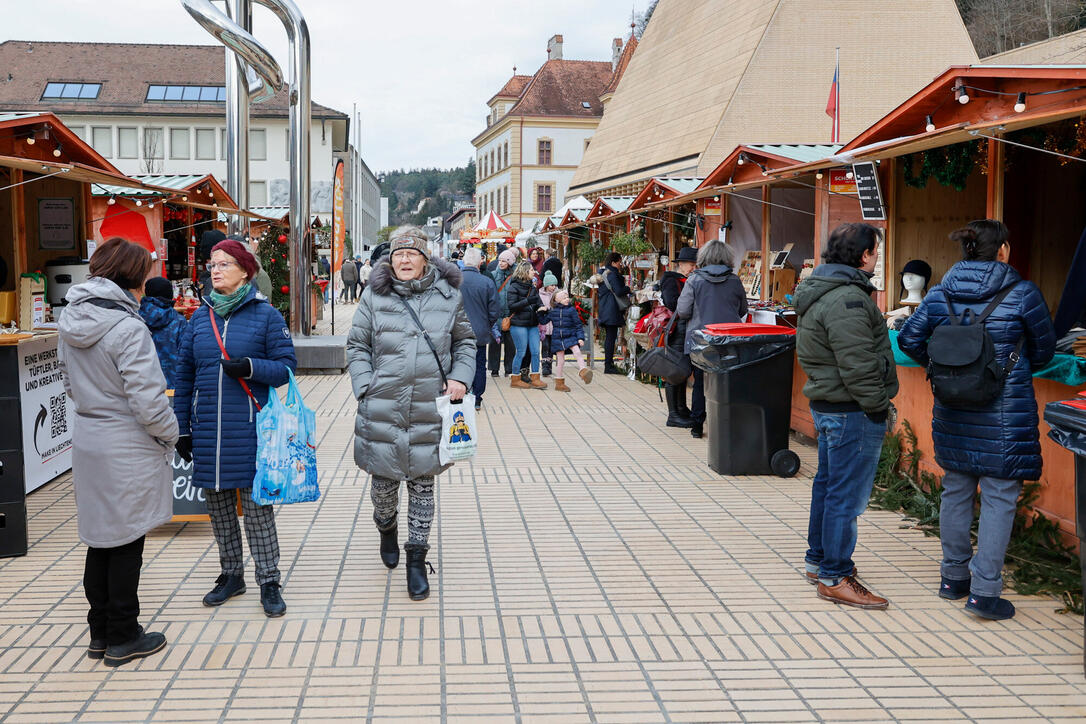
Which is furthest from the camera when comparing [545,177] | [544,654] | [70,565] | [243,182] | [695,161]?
[545,177]

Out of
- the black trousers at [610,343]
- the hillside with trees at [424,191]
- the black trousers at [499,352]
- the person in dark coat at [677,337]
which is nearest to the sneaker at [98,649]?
the person in dark coat at [677,337]

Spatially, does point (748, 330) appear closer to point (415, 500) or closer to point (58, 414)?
point (415, 500)

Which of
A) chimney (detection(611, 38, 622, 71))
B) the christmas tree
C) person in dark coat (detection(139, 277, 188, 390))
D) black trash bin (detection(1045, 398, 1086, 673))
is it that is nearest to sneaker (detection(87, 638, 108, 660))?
person in dark coat (detection(139, 277, 188, 390))

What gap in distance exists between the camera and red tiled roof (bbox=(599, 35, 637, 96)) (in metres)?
59.1

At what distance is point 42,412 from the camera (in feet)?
23.7

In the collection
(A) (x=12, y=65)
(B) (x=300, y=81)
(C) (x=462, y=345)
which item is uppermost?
(A) (x=12, y=65)

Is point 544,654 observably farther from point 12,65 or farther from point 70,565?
point 12,65

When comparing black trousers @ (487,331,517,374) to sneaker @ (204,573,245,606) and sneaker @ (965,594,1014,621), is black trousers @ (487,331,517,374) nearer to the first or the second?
sneaker @ (204,573,245,606)

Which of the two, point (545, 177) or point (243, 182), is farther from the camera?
point (545, 177)

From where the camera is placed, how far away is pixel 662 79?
30312 mm

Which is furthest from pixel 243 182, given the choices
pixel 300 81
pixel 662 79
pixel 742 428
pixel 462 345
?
pixel 662 79

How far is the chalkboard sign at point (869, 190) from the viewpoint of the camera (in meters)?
8.98

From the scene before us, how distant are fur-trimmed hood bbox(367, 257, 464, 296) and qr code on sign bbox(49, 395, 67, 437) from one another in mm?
3662

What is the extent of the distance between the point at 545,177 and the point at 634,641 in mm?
60746
